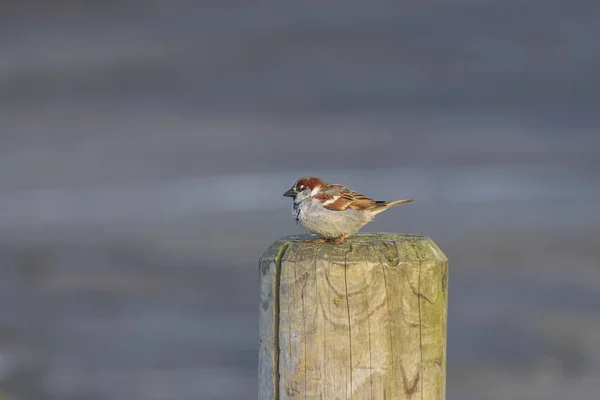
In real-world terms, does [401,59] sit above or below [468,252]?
above

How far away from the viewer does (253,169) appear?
455 inches

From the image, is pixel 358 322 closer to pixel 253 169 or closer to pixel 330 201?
pixel 330 201

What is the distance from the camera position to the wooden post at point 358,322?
2.97 meters

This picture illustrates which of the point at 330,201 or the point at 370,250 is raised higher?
the point at 330,201

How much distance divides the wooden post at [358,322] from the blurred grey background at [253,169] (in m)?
3.44

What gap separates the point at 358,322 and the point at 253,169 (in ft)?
28.3

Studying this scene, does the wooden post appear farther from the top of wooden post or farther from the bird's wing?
the bird's wing

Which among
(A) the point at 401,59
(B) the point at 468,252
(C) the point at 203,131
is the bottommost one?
(B) the point at 468,252

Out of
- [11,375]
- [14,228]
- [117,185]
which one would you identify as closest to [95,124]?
[117,185]

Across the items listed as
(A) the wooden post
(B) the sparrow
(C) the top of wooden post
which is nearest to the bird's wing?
(B) the sparrow

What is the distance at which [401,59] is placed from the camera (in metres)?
14.3

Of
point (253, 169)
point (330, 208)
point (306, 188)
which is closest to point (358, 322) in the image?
point (330, 208)

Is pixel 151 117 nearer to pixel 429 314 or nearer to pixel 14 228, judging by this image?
pixel 14 228

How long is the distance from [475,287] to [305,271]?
553cm
